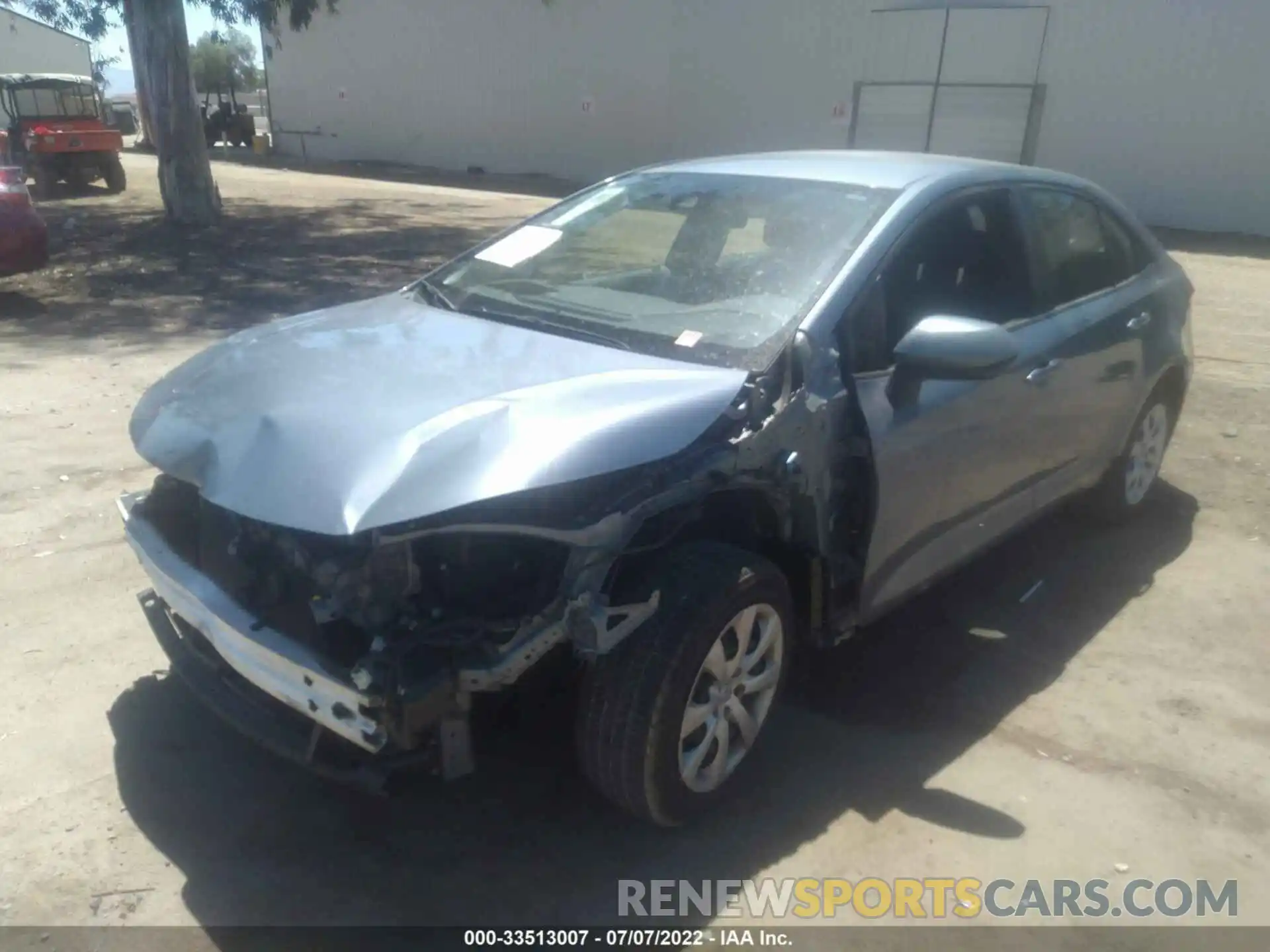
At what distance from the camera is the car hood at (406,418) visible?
8.04 ft

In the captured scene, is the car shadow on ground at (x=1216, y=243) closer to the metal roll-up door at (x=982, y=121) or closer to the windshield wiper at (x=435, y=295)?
the metal roll-up door at (x=982, y=121)

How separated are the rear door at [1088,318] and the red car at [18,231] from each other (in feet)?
26.7

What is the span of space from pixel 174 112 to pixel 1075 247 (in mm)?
12540

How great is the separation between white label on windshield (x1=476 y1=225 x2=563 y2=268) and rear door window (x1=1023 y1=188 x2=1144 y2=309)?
1.82 meters

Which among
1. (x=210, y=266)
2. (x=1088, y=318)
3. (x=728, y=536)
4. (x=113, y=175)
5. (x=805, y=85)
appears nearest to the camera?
(x=728, y=536)

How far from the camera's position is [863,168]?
Result: 374 centimetres

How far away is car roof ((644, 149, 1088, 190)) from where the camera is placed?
3.62m

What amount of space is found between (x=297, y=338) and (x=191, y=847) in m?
1.57

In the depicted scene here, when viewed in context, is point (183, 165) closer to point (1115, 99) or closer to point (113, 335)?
point (113, 335)

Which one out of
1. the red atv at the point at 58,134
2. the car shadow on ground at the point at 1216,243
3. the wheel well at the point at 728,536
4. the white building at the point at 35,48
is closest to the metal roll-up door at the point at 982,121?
the car shadow on ground at the point at 1216,243

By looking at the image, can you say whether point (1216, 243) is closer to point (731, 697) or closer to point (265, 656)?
point (731, 697)

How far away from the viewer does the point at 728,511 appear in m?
3.04

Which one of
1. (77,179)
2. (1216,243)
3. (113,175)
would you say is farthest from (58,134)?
(1216,243)

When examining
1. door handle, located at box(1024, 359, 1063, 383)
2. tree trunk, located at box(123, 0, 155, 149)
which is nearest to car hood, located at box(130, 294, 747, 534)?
door handle, located at box(1024, 359, 1063, 383)
